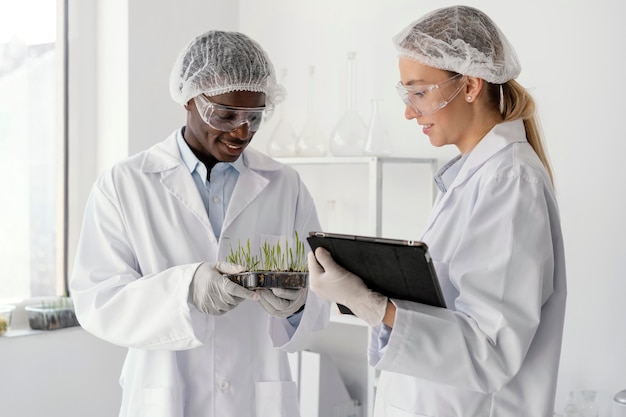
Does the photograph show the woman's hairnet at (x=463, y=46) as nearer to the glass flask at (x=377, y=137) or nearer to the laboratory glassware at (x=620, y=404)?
the laboratory glassware at (x=620, y=404)

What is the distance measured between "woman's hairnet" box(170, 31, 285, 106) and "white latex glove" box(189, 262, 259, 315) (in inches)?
16.5

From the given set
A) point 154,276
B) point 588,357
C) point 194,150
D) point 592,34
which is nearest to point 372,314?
point 154,276

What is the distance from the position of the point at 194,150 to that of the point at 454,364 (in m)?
0.89

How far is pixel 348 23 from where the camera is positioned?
263 centimetres

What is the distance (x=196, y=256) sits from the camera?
5.39ft

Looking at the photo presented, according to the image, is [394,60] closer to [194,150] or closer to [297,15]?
[297,15]

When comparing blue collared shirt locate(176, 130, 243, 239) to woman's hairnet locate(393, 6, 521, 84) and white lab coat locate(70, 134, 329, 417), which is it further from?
woman's hairnet locate(393, 6, 521, 84)

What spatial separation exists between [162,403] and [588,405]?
1120 millimetres

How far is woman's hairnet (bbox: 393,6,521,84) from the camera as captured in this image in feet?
4.20

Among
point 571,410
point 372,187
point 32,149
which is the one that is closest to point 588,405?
point 571,410

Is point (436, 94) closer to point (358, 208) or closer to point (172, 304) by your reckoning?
point (172, 304)

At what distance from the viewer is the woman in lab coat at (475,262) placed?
1095 mm

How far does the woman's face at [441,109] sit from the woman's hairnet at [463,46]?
0.05 ft

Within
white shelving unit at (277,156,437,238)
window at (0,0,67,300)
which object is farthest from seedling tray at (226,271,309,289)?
window at (0,0,67,300)
